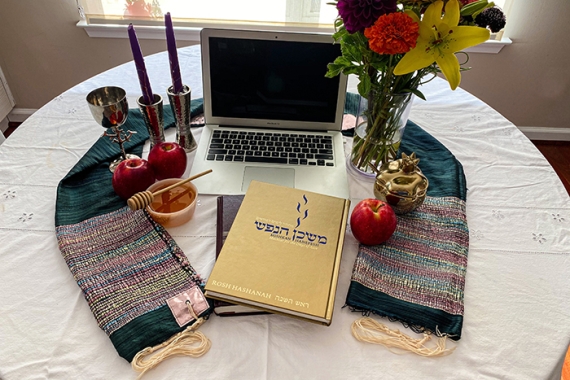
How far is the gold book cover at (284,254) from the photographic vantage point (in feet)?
2.00

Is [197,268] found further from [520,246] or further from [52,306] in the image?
[520,246]

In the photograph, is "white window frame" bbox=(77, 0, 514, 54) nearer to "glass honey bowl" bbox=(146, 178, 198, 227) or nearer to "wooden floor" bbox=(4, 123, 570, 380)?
"wooden floor" bbox=(4, 123, 570, 380)

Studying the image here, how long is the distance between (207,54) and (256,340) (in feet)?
2.12

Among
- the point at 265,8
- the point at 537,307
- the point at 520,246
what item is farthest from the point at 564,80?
the point at 537,307

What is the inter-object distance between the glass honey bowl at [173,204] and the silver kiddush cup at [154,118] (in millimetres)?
Result: 175

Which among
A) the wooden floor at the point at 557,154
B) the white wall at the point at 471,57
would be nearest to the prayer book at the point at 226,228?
the white wall at the point at 471,57

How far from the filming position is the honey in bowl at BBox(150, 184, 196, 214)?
78cm

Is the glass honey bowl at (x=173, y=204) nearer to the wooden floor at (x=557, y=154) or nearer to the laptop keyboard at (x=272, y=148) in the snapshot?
the laptop keyboard at (x=272, y=148)

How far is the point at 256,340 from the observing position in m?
0.60

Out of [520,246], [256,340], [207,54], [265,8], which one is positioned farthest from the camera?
[265,8]

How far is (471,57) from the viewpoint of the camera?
200cm

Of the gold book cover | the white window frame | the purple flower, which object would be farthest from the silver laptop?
the white window frame

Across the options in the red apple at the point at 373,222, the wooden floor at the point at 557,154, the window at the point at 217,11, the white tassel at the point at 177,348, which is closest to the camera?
the white tassel at the point at 177,348

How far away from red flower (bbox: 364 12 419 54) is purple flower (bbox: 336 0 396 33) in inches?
0.5
